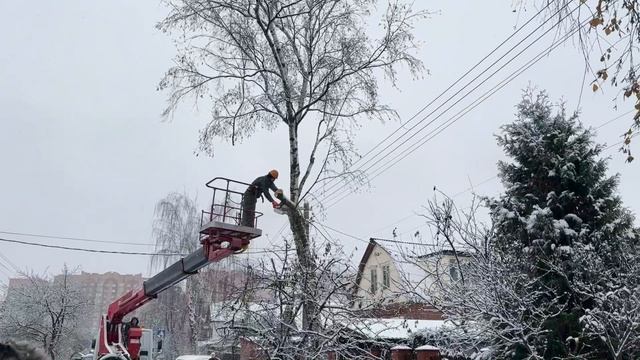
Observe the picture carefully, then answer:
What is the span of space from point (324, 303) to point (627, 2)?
552 cm

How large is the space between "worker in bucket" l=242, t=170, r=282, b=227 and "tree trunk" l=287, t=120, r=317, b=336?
1067mm

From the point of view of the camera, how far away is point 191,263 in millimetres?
10406

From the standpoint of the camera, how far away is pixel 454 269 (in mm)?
10242

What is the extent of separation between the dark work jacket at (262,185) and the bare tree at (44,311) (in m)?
17.7

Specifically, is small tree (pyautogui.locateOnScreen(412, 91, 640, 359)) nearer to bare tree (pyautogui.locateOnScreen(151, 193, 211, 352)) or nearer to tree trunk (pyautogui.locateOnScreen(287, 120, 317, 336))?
tree trunk (pyautogui.locateOnScreen(287, 120, 317, 336))

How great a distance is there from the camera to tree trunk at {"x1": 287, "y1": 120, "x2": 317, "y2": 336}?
25.5ft

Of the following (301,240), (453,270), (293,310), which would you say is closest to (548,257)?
(453,270)

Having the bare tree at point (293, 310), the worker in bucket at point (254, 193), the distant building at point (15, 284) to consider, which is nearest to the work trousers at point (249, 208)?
the worker in bucket at point (254, 193)

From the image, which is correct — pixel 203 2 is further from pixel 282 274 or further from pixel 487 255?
pixel 487 255

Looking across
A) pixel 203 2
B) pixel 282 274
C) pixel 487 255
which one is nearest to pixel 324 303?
pixel 282 274

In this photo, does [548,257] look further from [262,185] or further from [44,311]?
[44,311]

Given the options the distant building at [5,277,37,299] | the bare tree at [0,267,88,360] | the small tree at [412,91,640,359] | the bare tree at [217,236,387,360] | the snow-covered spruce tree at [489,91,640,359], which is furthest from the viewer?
the distant building at [5,277,37,299]

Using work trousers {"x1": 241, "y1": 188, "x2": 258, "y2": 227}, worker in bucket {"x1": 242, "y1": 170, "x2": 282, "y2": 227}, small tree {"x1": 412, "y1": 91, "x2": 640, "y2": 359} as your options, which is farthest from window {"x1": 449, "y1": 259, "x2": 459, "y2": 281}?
work trousers {"x1": 241, "y1": 188, "x2": 258, "y2": 227}

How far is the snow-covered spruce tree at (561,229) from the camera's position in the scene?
10.0 metres
